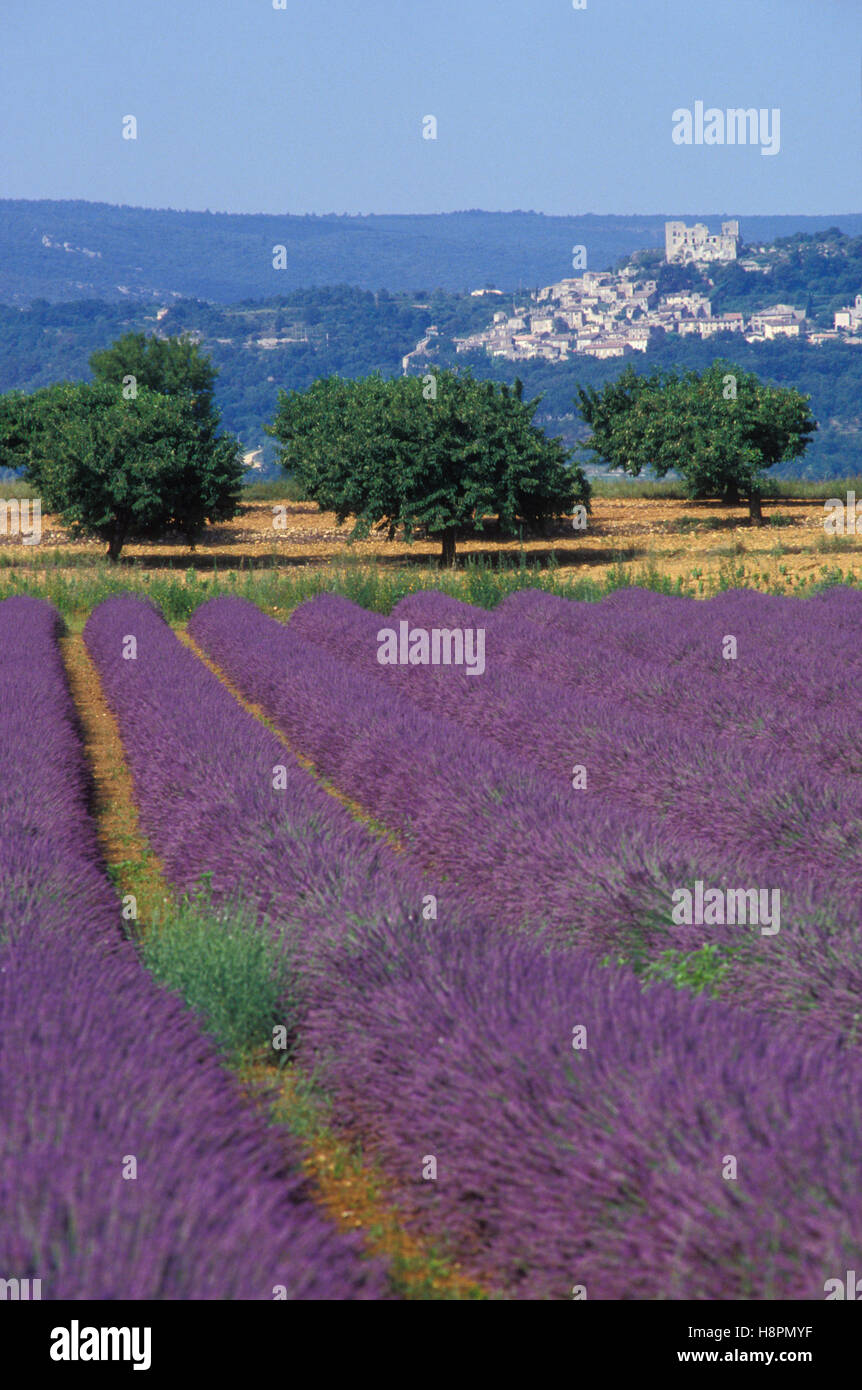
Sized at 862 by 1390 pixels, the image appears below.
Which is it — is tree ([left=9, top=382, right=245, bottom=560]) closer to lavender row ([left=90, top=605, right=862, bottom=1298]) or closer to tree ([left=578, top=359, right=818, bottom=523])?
tree ([left=578, top=359, right=818, bottom=523])

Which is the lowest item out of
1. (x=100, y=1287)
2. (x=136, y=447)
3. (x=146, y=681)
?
(x=100, y=1287)

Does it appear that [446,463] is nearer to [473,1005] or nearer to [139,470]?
[139,470]

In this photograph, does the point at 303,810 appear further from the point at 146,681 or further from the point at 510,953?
the point at 146,681

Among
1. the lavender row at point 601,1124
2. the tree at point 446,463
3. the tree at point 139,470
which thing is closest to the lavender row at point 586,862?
the lavender row at point 601,1124

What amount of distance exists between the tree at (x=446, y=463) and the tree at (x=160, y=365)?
18.9 meters

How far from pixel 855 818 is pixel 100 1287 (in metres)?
4.10

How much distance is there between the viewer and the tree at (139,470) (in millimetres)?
21688

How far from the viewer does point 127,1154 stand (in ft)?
7.34

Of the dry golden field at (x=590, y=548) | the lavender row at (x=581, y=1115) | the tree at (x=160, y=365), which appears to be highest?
the tree at (x=160, y=365)

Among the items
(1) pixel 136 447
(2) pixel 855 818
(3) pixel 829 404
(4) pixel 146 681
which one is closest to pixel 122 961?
(2) pixel 855 818

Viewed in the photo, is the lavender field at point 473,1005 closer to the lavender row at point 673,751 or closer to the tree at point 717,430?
the lavender row at point 673,751

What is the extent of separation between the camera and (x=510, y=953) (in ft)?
11.5

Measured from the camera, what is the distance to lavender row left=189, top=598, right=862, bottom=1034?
375 centimetres

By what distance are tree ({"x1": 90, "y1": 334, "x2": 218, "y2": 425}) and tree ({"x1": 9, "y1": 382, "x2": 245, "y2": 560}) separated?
16.2 metres
